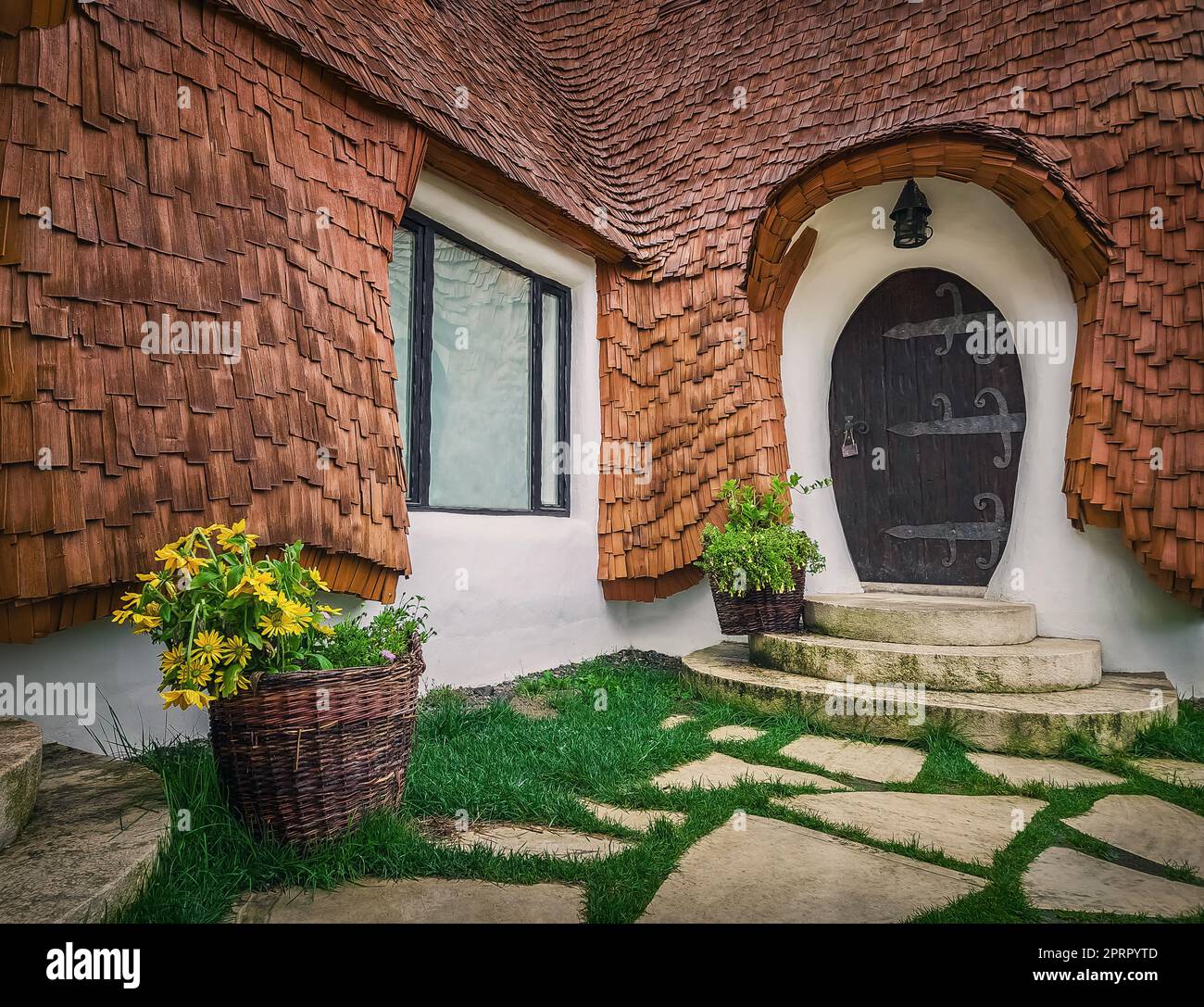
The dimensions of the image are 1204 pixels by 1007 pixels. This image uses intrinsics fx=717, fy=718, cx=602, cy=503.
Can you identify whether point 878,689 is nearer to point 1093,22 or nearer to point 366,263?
point 366,263

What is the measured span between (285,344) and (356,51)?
56.1 inches

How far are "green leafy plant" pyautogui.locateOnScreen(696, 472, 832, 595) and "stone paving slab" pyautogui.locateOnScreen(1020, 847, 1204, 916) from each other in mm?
1953

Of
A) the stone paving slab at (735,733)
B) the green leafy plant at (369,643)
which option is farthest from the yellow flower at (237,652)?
the stone paving slab at (735,733)

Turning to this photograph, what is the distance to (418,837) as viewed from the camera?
194cm

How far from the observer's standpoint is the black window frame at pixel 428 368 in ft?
11.8

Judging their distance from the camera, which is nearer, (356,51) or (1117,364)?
(356,51)

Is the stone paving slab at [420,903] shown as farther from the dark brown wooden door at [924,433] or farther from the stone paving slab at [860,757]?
the dark brown wooden door at [924,433]

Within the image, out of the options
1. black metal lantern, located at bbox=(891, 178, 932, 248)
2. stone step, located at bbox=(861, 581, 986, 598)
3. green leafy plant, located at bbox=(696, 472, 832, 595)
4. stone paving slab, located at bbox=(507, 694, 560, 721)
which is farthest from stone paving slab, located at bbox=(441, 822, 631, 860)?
black metal lantern, located at bbox=(891, 178, 932, 248)

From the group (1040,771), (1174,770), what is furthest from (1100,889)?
(1174,770)

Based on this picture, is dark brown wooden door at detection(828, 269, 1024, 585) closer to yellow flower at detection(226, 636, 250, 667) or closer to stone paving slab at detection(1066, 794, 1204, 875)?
stone paving slab at detection(1066, 794, 1204, 875)
